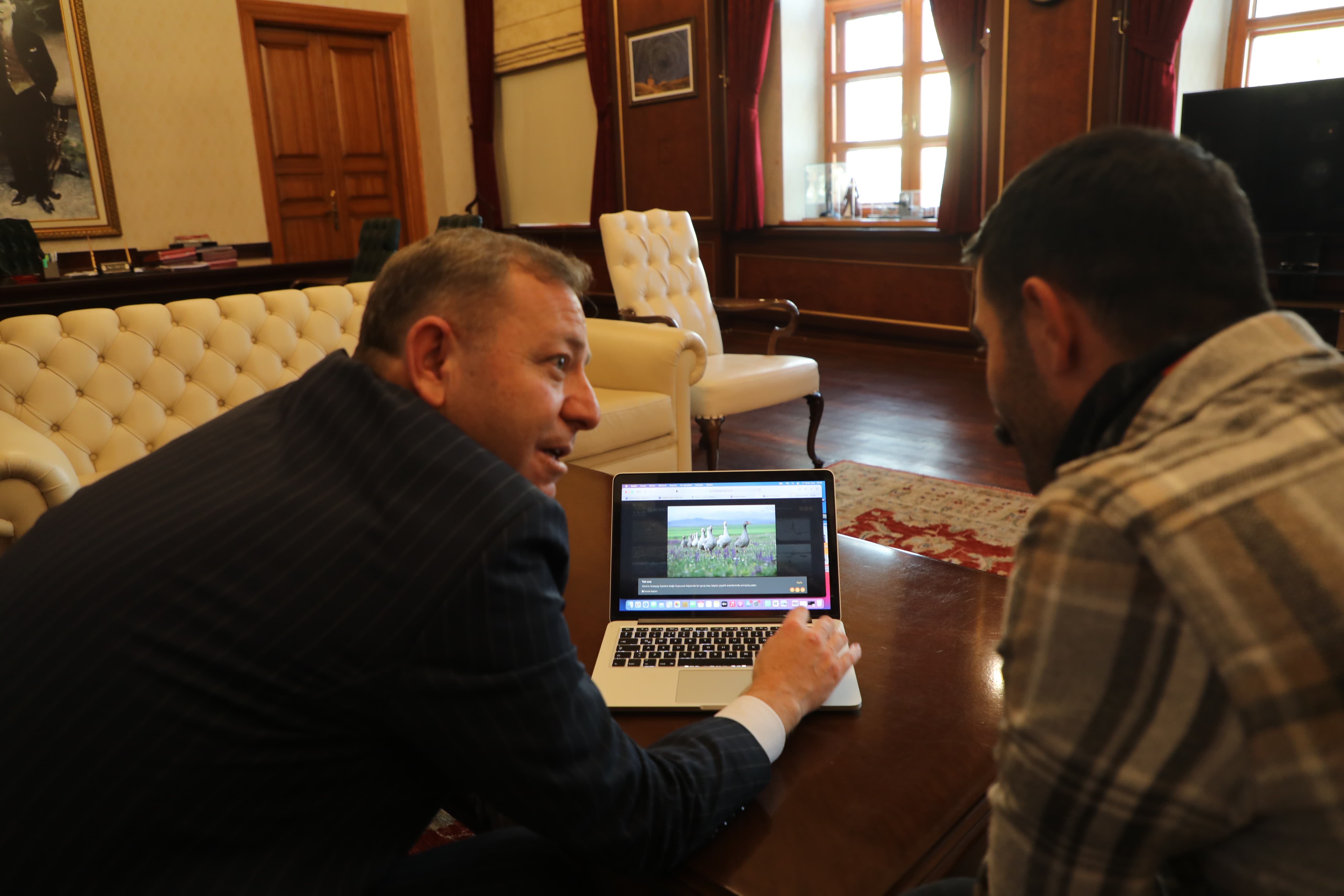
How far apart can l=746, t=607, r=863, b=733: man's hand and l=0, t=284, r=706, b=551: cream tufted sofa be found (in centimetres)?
178

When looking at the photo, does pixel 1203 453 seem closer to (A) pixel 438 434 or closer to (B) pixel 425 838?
(A) pixel 438 434

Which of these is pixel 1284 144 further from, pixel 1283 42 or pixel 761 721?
pixel 761 721

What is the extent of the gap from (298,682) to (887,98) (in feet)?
19.3

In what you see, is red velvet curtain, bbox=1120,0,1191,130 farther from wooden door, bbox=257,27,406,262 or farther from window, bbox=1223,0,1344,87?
wooden door, bbox=257,27,406,262

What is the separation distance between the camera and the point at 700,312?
4059mm

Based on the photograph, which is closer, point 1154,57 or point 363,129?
point 1154,57

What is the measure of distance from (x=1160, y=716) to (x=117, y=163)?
7498mm

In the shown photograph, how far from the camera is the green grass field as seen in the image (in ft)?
4.14

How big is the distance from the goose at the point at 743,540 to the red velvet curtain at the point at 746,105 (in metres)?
5.19

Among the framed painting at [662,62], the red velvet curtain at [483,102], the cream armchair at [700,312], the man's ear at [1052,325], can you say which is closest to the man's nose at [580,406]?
the man's ear at [1052,325]

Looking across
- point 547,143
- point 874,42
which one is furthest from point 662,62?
point 547,143

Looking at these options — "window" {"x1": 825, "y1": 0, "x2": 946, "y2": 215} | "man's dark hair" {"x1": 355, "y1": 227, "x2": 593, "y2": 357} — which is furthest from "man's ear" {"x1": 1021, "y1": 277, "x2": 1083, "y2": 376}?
"window" {"x1": 825, "y1": 0, "x2": 946, "y2": 215}

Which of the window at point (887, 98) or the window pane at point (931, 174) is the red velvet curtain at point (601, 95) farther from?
the window pane at point (931, 174)

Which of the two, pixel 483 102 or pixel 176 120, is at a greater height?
pixel 483 102
